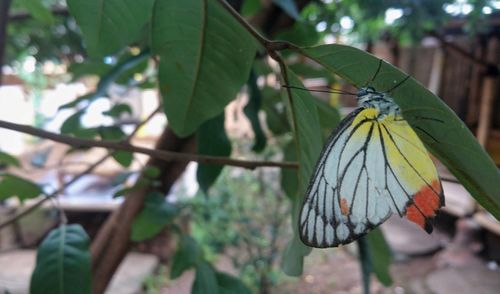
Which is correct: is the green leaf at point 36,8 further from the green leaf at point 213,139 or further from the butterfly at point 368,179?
the butterfly at point 368,179

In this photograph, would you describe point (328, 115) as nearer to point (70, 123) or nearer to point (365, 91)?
point (365, 91)

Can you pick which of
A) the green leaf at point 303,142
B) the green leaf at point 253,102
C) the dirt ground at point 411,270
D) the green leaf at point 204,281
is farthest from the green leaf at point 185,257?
the dirt ground at point 411,270

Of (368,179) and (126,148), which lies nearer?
(368,179)

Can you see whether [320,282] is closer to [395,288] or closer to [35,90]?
[395,288]

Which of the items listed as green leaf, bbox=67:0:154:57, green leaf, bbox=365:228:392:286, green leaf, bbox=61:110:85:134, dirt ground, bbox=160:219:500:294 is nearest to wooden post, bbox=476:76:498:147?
dirt ground, bbox=160:219:500:294

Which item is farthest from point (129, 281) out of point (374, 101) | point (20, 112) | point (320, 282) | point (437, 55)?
point (374, 101)

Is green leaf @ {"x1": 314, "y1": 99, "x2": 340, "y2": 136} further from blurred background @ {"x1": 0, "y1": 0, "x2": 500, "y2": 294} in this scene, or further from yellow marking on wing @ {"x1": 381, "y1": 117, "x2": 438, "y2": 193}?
yellow marking on wing @ {"x1": 381, "y1": 117, "x2": 438, "y2": 193}

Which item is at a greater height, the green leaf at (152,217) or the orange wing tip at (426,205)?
the orange wing tip at (426,205)

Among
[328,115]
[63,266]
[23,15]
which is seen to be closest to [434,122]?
[328,115]
